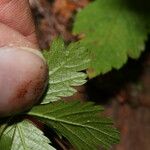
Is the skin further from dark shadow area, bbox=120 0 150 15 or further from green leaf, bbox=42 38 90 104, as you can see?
dark shadow area, bbox=120 0 150 15

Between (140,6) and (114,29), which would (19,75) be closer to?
(114,29)

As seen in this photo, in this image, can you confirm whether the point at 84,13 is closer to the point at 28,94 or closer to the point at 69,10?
the point at 69,10

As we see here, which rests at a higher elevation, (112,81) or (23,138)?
(23,138)

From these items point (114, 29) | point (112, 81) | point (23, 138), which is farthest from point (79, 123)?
point (112, 81)

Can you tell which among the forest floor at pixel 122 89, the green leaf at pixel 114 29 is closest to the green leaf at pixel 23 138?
the green leaf at pixel 114 29

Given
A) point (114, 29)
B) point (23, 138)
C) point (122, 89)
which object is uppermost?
point (114, 29)

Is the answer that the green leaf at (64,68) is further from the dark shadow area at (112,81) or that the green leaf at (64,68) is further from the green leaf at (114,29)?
the dark shadow area at (112,81)

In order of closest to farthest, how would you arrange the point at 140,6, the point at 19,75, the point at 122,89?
the point at 19,75 < the point at 140,6 < the point at 122,89

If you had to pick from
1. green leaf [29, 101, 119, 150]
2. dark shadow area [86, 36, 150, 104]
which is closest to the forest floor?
dark shadow area [86, 36, 150, 104]
